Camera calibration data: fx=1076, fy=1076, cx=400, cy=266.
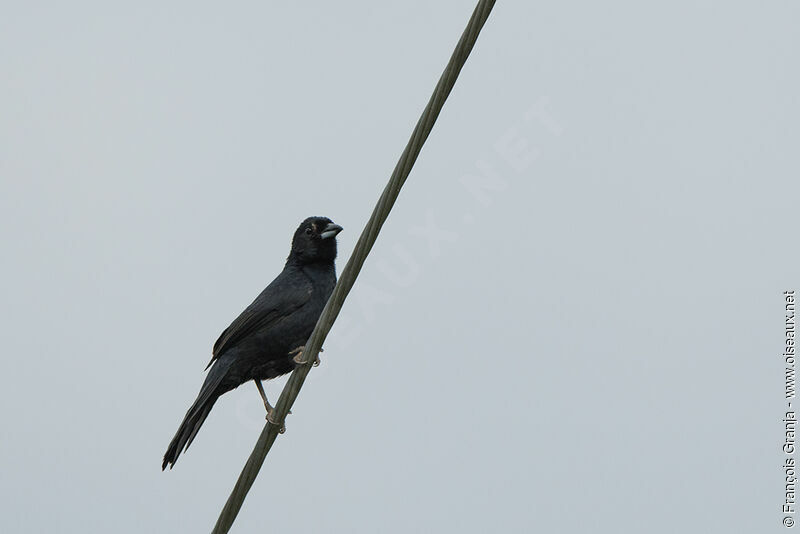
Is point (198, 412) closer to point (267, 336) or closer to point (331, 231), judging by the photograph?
point (267, 336)

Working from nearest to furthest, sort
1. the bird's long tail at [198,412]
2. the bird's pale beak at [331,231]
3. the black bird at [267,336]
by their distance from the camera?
the bird's long tail at [198,412] → the black bird at [267,336] → the bird's pale beak at [331,231]

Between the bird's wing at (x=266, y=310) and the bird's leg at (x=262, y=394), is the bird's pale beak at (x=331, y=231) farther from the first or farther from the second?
the bird's leg at (x=262, y=394)

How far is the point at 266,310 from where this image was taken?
7980mm

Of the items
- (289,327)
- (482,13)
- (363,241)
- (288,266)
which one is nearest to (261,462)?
(363,241)

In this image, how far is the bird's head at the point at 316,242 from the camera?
332 inches

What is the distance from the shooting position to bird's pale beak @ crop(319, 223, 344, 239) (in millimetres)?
8352

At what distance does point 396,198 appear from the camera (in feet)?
14.9

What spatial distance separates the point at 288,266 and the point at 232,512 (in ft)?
12.7

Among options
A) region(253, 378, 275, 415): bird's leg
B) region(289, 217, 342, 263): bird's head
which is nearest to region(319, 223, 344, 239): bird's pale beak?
region(289, 217, 342, 263): bird's head

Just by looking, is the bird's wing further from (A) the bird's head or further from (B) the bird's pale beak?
(B) the bird's pale beak

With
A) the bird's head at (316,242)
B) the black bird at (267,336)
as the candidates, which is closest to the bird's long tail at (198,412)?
the black bird at (267,336)

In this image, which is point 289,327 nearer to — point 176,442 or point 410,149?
point 176,442

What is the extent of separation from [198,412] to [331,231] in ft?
5.83

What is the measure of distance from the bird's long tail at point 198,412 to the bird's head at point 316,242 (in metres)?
1.08
